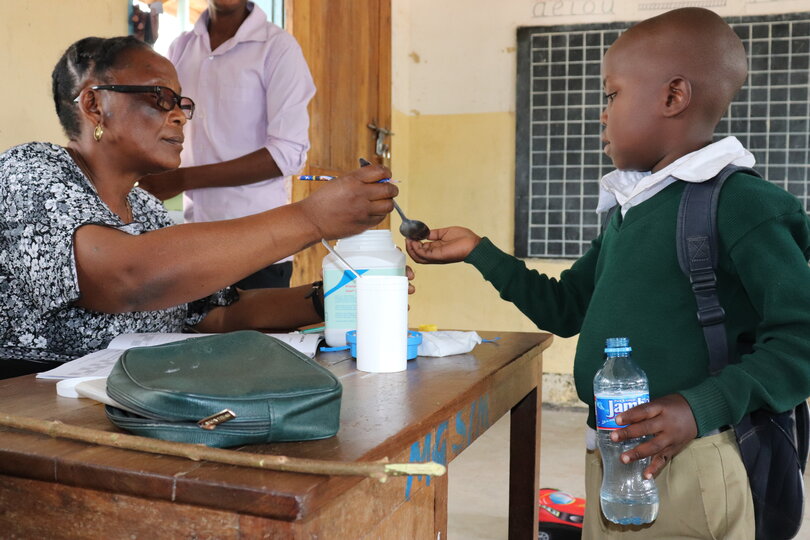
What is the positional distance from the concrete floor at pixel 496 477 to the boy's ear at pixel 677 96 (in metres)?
1.76

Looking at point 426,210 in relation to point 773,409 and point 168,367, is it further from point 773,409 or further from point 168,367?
point 168,367

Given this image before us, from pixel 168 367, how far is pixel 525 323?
3.94 meters

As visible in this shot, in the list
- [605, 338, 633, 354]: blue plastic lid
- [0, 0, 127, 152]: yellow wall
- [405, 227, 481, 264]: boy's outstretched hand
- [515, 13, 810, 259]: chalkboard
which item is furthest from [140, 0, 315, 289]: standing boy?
[515, 13, 810, 259]: chalkboard

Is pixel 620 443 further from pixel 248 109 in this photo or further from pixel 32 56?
pixel 32 56

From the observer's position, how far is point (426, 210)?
484 centimetres

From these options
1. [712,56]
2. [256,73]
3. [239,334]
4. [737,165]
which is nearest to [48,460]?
[239,334]

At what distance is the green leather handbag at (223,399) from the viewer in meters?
0.74

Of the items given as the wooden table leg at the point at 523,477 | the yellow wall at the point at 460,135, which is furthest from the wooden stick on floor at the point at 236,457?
the yellow wall at the point at 460,135

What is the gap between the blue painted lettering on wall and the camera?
95 cm

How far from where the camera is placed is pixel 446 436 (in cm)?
104

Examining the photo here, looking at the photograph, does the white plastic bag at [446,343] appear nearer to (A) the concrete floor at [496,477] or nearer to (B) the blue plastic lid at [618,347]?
(B) the blue plastic lid at [618,347]

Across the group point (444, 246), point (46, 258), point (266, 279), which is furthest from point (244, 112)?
point (46, 258)

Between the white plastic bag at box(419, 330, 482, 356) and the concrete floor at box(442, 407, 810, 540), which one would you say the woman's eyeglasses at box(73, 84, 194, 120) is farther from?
the concrete floor at box(442, 407, 810, 540)

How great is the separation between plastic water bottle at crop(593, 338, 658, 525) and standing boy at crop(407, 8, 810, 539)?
0.03m
